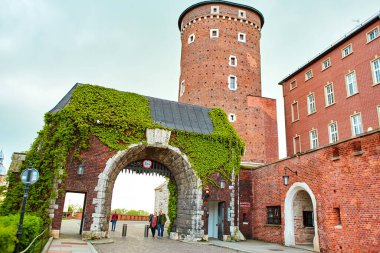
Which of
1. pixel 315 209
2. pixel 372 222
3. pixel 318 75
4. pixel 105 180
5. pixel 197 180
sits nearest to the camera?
pixel 372 222

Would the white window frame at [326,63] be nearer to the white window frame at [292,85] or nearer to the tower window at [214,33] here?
the white window frame at [292,85]

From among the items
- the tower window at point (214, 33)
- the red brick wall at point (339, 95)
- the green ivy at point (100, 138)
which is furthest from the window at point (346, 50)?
the tower window at point (214, 33)

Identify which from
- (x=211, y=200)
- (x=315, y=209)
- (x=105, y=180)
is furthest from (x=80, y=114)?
(x=315, y=209)

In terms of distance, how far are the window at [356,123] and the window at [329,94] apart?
2.75 m

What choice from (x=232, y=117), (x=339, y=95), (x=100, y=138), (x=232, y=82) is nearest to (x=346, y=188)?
(x=100, y=138)

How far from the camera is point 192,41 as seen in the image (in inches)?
1249

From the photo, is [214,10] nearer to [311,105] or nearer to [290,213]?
[311,105]

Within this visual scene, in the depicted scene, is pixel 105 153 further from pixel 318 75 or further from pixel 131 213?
pixel 131 213

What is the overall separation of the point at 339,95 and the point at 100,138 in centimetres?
1846

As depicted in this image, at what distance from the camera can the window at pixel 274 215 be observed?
16.5m

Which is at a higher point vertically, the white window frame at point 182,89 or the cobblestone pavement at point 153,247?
the white window frame at point 182,89

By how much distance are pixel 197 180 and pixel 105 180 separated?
5250mm

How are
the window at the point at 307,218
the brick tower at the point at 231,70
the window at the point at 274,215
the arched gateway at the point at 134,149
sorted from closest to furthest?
the arched gateway at the point at 134,149 < the window at the point at 307,218 < the window at the point at 274,215 < the brick tower at the point at 231,70

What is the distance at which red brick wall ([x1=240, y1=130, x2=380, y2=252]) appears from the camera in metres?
10.7
